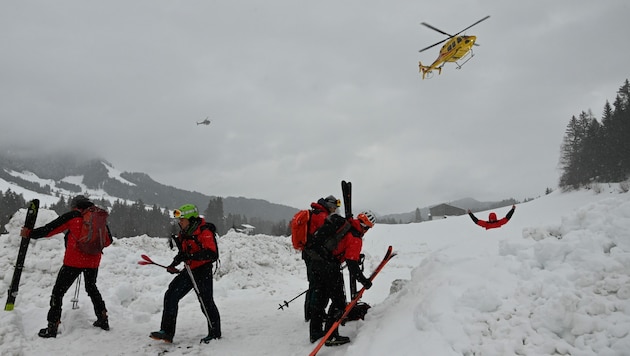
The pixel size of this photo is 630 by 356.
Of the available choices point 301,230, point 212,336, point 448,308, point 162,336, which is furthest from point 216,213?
point 448,308

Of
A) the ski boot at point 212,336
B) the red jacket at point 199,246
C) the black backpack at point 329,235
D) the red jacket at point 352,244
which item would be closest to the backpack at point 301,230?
the black backpack at point 329,235

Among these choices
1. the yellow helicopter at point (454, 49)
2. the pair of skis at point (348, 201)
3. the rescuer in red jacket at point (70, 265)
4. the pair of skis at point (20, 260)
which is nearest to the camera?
the pair of skis at point (20, 260)

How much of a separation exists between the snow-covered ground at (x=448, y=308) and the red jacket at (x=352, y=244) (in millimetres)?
1031

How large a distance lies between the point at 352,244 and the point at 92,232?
4474 mm

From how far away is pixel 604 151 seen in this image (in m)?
47.2

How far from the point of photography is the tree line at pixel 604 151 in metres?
44.8

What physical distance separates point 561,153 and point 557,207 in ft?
74.5

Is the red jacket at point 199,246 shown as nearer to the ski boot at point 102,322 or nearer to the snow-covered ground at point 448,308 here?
the snow-covered ground at point 448,308

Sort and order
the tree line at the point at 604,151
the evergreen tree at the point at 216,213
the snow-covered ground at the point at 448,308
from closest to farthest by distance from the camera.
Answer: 1. the snow-covered ground at the point at 448,308
2. the tree line at the point at 604,151
3. the evergreen tree at the point at 216,213

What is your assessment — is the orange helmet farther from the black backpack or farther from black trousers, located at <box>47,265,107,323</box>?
black trousers, located at <box>47,265,107,323</box>

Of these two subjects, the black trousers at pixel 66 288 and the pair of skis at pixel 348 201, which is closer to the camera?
the black trousers at pixel 66 288

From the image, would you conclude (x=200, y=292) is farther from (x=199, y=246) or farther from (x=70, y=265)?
(x=70, y=265)

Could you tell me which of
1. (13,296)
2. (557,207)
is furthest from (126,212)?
(13,296)

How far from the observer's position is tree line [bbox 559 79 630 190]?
44.8 m
